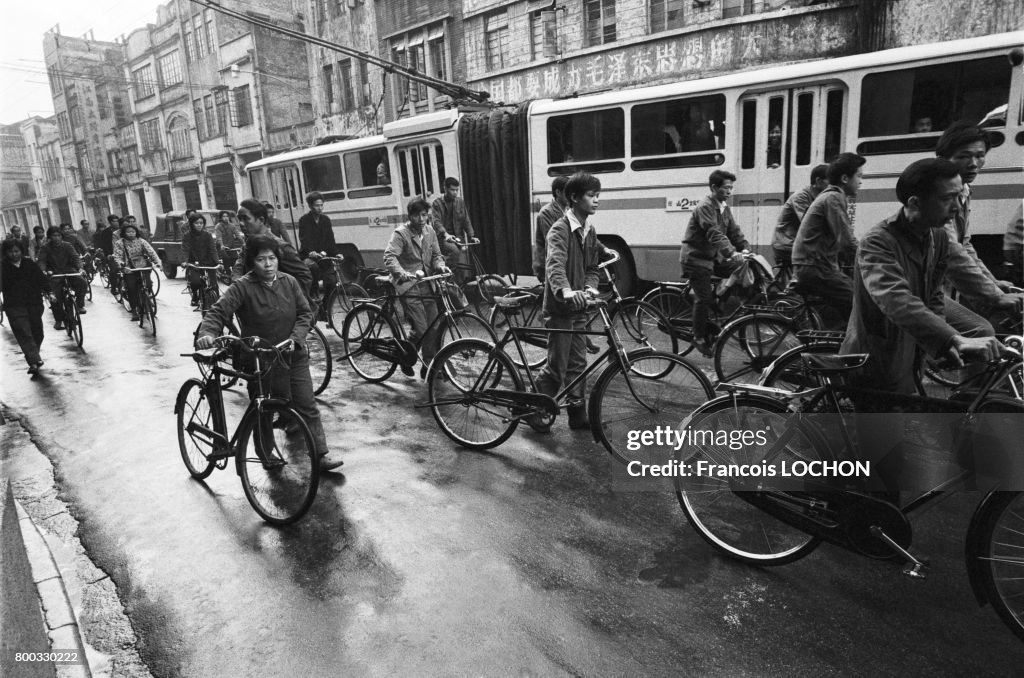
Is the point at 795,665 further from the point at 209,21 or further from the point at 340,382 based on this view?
the point at 209,21

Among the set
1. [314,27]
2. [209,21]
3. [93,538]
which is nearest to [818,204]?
[93,538]

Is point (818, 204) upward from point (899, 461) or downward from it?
upward

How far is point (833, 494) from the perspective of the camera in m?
2.80

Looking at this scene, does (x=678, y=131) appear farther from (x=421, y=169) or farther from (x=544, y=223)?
(x=421, y=169)

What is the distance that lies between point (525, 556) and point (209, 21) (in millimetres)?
33929

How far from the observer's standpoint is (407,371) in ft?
21.3

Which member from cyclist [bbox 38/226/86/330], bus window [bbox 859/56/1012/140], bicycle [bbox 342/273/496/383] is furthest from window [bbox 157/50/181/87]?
bus window [bbox 859/56/1012/140]

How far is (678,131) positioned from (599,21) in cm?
998

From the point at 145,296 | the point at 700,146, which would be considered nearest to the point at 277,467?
the point at 700,146

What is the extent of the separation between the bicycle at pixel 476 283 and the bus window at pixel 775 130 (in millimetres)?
3903

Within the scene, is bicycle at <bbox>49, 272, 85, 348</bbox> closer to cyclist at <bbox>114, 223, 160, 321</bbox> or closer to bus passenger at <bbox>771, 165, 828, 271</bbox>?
cyclist at <bbox>114, 223, 160, 321</bbox>

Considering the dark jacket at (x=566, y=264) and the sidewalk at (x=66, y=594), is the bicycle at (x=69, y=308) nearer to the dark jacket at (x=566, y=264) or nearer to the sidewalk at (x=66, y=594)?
the sidewalk at (x=66, y=594)

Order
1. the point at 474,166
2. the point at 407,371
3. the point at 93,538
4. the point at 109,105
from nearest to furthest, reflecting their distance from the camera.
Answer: the point at 93,538, the point at 407,371, the point at 474,166, the point at 109,105

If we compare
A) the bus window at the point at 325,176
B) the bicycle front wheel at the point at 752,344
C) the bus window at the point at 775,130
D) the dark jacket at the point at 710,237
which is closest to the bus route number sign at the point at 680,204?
the bus window at the point at 775,130
